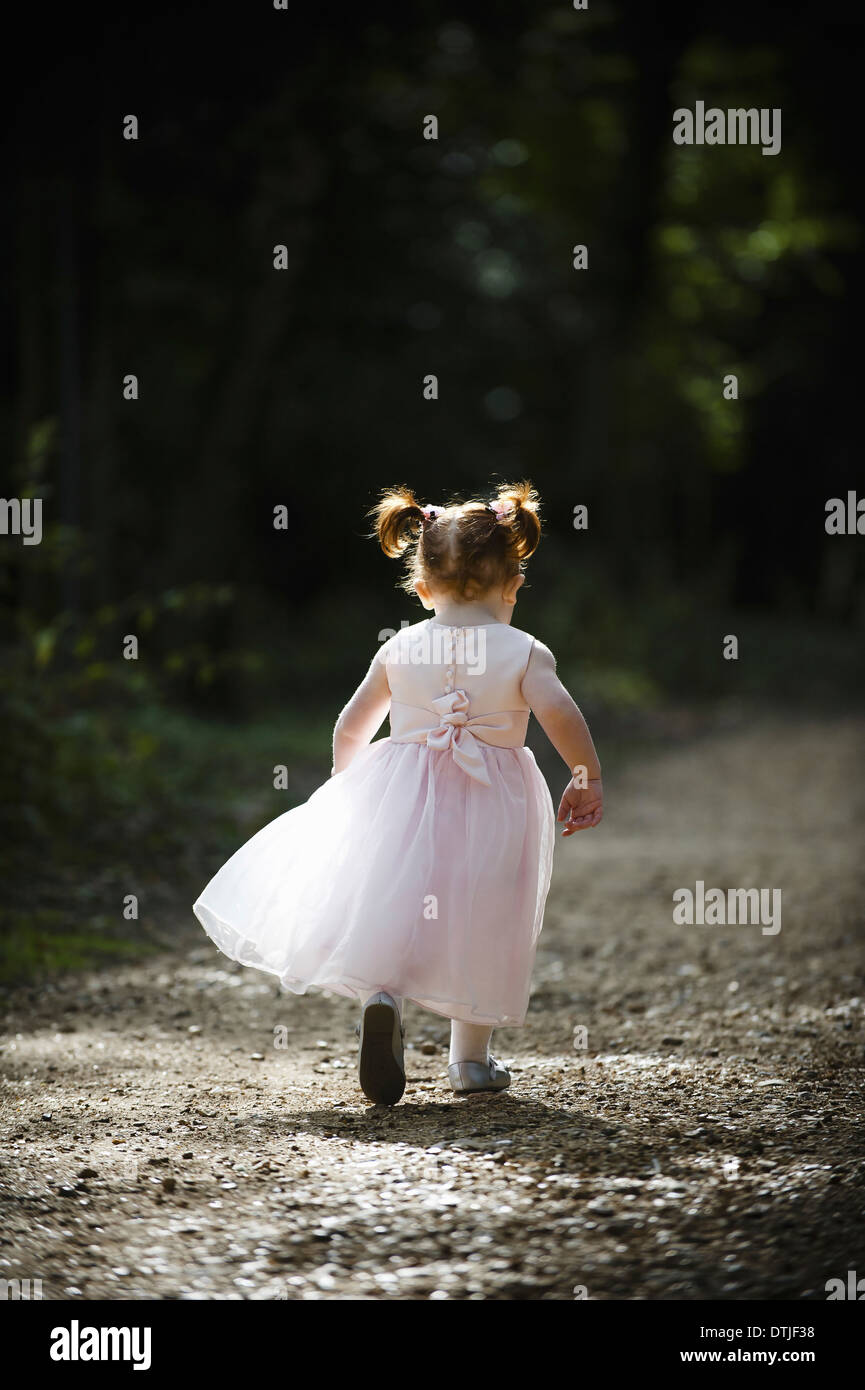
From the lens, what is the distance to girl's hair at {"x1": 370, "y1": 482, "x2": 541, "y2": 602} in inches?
149

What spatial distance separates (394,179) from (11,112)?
6.20 meters

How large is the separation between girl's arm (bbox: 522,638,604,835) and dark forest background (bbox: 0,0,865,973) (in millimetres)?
2843

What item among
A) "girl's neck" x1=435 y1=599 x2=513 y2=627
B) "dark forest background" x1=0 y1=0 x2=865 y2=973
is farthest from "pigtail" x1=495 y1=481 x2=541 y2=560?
"dark forest background" x1=0 y1=0 x2=865 y2=973

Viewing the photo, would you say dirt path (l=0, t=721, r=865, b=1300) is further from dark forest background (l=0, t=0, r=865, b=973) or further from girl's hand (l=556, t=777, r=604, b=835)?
dark forest background (l=0, t=0, r=865, b=973)

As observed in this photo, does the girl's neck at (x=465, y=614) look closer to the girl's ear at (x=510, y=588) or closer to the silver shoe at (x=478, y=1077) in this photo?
the girl's ear at (x=510, y=588)

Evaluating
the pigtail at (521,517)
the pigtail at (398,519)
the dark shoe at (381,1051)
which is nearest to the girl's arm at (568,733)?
the pigtail at (521,517)

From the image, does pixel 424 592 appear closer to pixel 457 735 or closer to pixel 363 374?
pixel 457 735

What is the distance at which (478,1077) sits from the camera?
12.2 ft

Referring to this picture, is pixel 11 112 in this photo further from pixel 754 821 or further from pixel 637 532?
pixel 637 532

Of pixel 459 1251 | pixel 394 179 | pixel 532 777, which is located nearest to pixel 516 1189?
pixel 459 1251

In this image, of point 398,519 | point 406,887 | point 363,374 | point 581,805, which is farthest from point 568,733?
point 363,374

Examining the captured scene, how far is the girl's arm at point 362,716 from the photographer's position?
392cm

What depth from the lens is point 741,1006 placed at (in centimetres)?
498

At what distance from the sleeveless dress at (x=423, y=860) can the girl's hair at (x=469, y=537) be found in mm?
151
